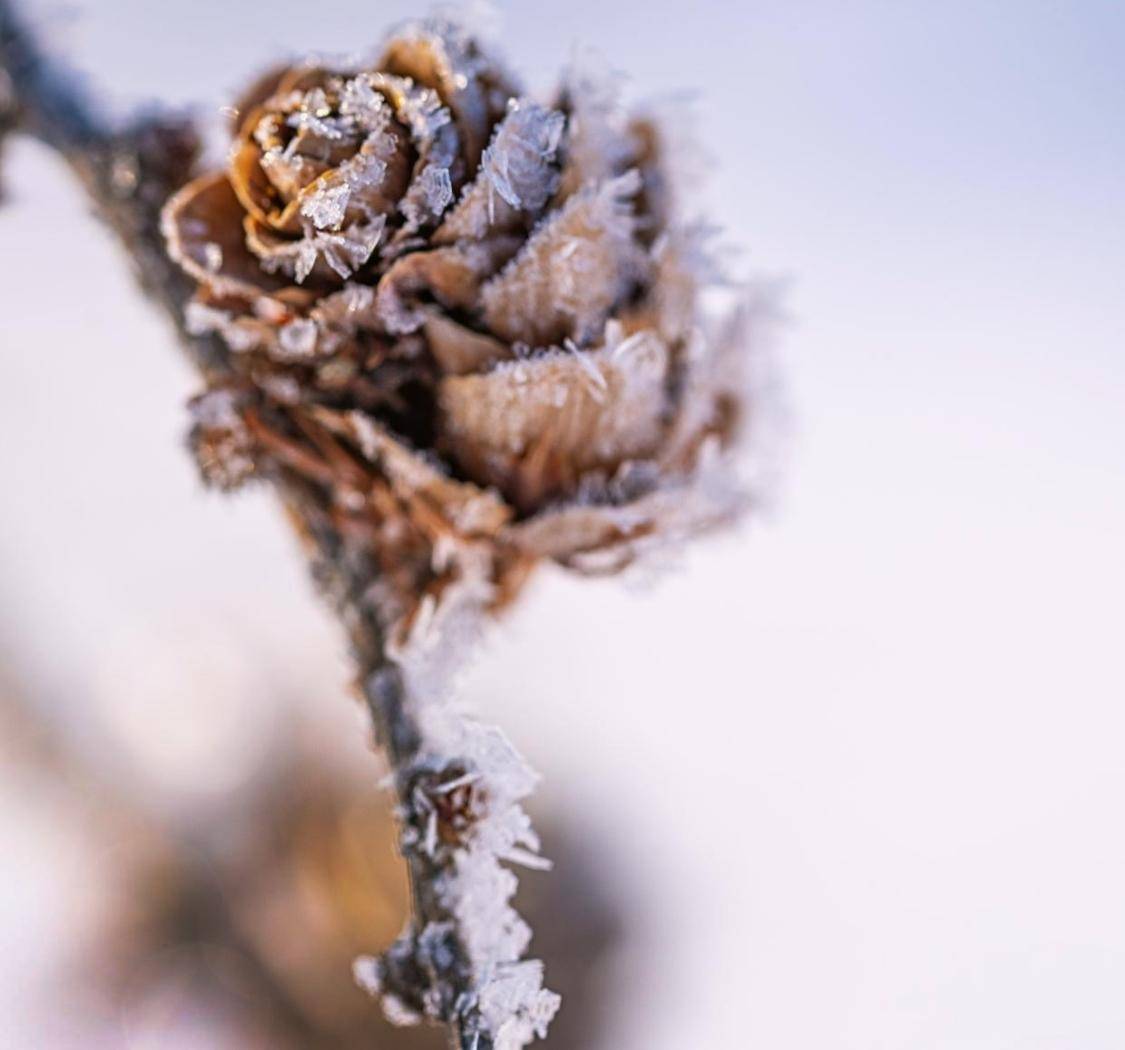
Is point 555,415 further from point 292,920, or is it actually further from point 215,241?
point 292,920

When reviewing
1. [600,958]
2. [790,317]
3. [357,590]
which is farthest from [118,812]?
[790,317]

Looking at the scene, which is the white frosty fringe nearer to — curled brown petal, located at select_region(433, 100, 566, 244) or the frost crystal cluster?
the frost crystal cluster

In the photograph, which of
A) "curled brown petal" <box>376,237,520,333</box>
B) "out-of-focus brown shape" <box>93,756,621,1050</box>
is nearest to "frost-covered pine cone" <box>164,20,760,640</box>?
"curled brown petal" <box>376,237,520,333</box>

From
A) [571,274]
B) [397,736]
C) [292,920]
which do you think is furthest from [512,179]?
[292,920]

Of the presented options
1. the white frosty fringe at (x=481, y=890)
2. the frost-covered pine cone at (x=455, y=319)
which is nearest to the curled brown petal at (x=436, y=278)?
the frost-covered pine cone at (x=455, y=319)

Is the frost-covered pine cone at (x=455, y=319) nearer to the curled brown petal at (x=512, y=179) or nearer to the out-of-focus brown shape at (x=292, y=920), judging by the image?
the curled brown petal at (x=512, y=179)

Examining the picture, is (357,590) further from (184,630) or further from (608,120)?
(184,630)

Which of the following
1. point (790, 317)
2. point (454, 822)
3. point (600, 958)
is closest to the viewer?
point (454, 822)

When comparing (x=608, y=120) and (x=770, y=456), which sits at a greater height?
(x=608, y=120)
